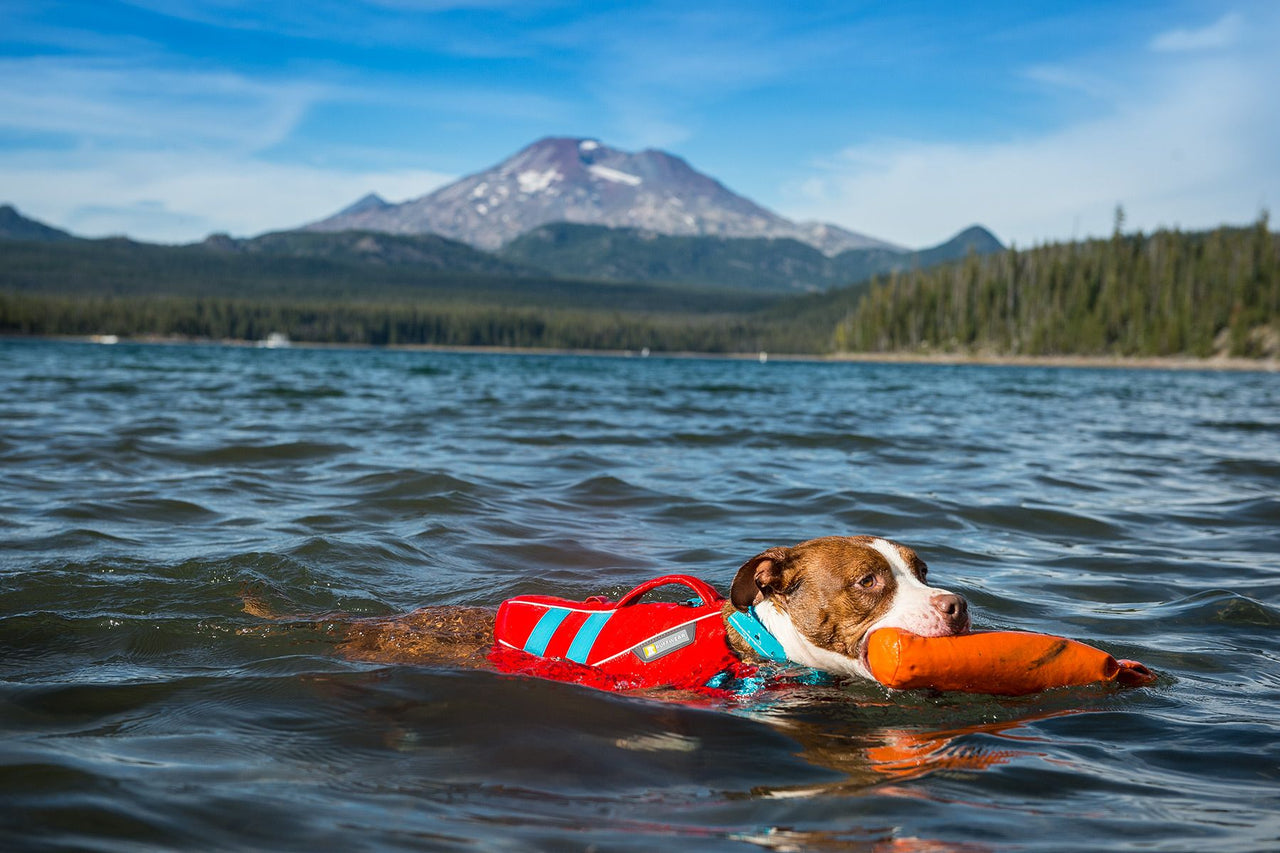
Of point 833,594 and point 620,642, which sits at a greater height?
point 833,594

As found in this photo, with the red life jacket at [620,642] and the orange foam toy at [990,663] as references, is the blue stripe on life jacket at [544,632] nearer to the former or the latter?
the red life jacket at [620,642]

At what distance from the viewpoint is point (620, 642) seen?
504cm

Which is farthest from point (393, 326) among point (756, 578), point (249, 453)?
point (756, 578)

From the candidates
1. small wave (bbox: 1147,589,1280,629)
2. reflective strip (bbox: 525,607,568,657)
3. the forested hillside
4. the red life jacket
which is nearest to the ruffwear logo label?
the red life jacket

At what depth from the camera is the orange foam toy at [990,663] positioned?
4.28 m

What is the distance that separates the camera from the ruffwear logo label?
495 cm

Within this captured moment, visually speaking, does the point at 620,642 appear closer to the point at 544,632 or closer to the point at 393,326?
the point at 544,632

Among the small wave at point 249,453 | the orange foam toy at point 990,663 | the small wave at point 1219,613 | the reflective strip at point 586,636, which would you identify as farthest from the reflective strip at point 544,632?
the small wave at point 249,453

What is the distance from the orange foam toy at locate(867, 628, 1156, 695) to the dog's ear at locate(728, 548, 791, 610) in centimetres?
62

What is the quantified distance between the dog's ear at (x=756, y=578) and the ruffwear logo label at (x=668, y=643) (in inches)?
11.1

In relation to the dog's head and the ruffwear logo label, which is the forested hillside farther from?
the ruffwear logo label

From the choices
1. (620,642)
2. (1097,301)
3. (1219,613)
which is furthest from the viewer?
(1097,301)

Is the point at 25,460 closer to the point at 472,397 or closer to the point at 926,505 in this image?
the point at 926,505

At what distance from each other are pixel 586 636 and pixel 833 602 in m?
1.28
